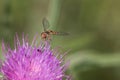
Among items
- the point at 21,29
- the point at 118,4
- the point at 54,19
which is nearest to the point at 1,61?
the point at 54,19

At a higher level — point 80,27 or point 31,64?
point 80,27

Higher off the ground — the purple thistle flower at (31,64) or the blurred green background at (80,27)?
the blurred green background at (80,27)

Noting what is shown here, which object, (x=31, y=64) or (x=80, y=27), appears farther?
(x=80, y=27)

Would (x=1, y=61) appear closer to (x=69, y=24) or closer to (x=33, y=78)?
(x=33, y=78)

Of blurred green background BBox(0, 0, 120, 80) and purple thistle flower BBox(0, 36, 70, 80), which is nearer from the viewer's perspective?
purple thistle flower BBox(0, 36, 70, 80)

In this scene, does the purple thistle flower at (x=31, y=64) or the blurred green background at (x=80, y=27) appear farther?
the blurred green background at (x=80, y=27)
